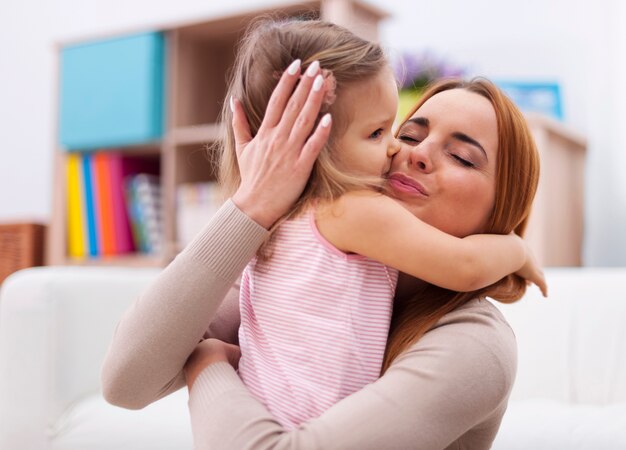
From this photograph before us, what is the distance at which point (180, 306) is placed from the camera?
0.86 meters

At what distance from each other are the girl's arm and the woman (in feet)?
0.21

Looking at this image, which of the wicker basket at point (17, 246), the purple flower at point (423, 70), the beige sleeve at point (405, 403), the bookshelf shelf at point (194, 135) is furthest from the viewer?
the wicker basket at point (17, 246)

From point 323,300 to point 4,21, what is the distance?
3.50m

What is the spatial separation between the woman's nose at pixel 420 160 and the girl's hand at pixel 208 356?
1.09ft

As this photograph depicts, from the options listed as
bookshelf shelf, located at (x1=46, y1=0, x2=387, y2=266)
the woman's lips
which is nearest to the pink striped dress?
the woman's lips

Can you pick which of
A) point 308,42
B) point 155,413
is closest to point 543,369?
point 155,413

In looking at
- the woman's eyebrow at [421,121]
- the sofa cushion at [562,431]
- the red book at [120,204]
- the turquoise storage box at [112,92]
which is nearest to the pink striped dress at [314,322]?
the woman's eyebrow at [421,121]

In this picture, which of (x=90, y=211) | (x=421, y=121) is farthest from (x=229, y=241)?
(x=90, y=211)

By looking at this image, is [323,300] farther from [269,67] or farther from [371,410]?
[269,67]

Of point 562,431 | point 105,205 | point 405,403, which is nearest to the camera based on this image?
point 405,403

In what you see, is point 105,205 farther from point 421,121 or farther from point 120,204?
point 421,121

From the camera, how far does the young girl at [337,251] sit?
32.6 inches

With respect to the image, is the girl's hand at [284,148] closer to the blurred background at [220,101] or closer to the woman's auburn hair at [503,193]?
the woman's auburn hair at [503,193]

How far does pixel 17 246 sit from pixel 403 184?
7.68 feet
